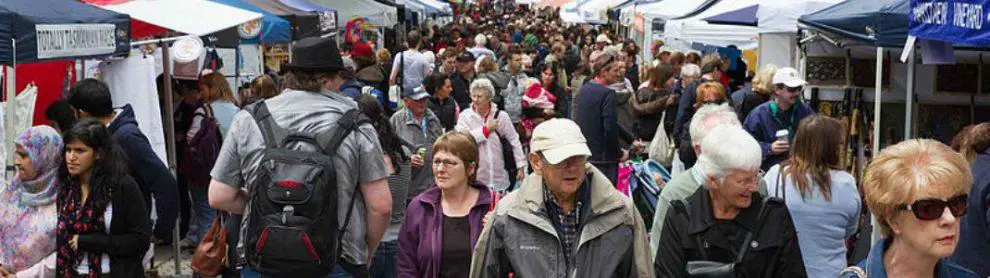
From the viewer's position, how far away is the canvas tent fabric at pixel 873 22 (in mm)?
7480

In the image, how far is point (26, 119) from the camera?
7.21 m

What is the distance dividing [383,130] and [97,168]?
84.0 inches

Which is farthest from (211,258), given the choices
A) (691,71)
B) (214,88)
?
(691,71)

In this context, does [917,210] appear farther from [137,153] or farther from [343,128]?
[137,153]

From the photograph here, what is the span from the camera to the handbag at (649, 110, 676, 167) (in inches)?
413

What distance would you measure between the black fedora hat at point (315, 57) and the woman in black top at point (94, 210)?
1.23m

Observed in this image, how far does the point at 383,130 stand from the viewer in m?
7.68

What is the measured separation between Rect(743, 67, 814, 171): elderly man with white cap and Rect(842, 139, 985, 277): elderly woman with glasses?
4675 millimetres

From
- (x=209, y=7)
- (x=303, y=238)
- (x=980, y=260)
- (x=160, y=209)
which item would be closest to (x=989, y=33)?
(x=980, y=260)

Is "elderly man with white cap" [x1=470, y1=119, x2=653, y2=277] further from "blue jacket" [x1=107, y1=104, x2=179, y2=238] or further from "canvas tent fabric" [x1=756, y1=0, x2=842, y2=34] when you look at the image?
"canvas tent fabric" [x1=756, y1=0, x2=842, y2=34]

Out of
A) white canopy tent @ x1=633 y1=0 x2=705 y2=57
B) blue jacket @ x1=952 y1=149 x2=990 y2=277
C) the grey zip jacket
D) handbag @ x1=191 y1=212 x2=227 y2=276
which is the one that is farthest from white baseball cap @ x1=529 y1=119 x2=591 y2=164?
white canopy tent @ x1=633 y1=0 x2=705 y2=57

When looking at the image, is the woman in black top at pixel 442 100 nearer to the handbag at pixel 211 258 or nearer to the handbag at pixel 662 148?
the handbag at pixel 662 148

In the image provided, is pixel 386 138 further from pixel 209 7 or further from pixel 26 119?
pixel 209 7

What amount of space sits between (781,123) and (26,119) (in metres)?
4.48
